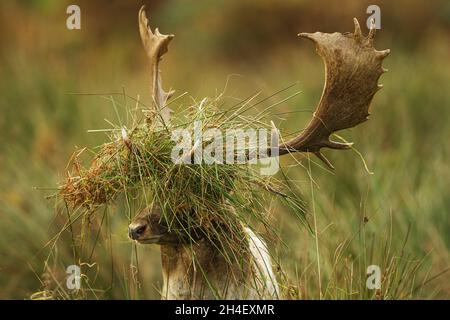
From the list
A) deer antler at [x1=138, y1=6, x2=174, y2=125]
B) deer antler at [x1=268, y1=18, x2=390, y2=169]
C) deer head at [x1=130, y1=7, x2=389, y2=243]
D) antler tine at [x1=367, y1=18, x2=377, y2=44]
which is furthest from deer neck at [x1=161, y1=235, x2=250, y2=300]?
antler tine at [x1=367, y1=18, x2=377, y2=44]

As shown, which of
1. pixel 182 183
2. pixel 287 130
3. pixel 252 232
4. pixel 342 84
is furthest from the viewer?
pixel 287 130

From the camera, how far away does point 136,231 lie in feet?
11.8

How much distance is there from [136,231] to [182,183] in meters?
0.21

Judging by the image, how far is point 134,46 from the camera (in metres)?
15.5

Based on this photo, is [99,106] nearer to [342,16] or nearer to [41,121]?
[41,121]

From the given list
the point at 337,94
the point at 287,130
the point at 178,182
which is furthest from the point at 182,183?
the point at 287,130

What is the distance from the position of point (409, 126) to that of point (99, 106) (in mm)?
2339

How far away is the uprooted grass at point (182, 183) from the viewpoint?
3574 mm

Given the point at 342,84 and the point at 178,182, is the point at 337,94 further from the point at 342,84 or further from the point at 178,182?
the point at 178,182

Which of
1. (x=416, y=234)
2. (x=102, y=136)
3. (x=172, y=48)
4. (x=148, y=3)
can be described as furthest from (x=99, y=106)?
(x=148, y=3)

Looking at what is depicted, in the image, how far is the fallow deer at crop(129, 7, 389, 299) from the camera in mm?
3631

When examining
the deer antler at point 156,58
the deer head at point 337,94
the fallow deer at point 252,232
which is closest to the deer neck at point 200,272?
the fallow deer at point 252,232

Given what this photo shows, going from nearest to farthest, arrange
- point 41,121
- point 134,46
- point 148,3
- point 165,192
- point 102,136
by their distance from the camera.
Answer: point 165,192, point 102,136, point 41,121, point 134,46, point 148,3
